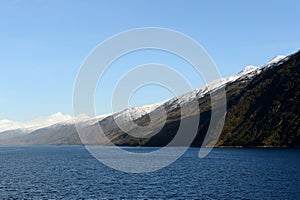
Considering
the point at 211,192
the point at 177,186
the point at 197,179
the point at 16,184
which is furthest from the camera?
the point at 197,179

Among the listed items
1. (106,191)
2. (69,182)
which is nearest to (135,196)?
(106,191)

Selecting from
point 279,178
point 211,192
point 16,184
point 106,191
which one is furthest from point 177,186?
point 16,184

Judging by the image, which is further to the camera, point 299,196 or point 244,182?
point 244,182

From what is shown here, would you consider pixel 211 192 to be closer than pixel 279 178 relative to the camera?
Yes

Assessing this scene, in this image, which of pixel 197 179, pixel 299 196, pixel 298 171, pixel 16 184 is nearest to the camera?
pixel 299 196

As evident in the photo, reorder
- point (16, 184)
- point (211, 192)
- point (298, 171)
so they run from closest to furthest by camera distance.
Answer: point (211, 192)
point (16, 184)
point (298, 171)

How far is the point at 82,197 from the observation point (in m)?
99.0

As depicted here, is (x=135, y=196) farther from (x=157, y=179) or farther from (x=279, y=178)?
(x=279, y=178)

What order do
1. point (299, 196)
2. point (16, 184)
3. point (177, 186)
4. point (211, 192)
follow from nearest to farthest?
point (299, 196), point (211, 192), point (177, 186), point (16, 184)

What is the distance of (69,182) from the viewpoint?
4998 inches

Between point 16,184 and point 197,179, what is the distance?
190 feet

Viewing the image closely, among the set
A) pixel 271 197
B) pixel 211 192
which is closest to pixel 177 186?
pixel 211 192

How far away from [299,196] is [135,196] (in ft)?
132

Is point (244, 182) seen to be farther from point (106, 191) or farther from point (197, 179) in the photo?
point (106, 191)
